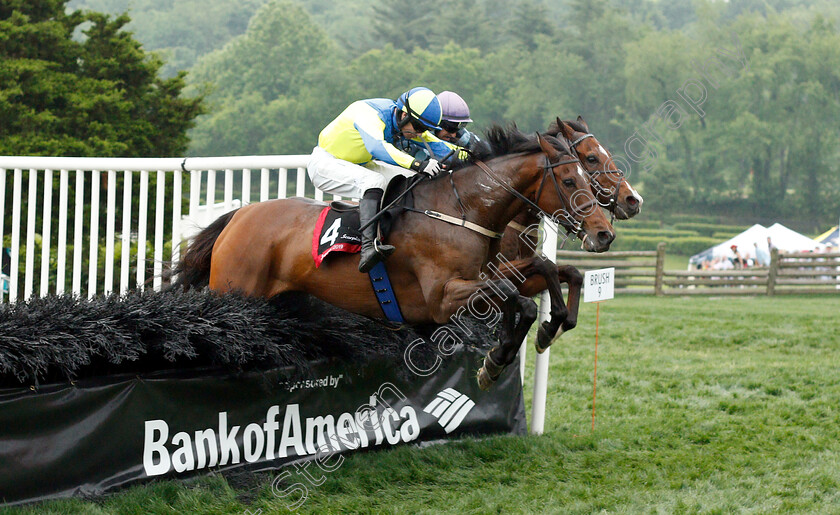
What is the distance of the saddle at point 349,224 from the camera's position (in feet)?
15.6

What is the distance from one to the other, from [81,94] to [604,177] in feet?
29.1

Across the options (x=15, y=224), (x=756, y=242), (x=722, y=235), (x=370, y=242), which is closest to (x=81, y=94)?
(x=15, y=224)

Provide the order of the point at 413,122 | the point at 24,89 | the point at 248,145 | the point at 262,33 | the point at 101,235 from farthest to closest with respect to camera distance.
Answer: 1. the point at 262,33
2. the point at 248,145
3. the point at 24,89
4. the point at 101,235
5. the point at 413,122

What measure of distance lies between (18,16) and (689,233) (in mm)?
43346

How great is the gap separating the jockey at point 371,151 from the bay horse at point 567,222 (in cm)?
72

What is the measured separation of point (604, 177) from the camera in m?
4.59

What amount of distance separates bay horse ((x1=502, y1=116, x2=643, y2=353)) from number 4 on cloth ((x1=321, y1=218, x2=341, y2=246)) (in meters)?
0.99

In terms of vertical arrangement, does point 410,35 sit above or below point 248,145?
above

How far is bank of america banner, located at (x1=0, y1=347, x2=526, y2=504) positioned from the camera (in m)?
3.79

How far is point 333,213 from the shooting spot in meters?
4.95

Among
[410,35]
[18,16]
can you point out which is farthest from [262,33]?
[18,16]

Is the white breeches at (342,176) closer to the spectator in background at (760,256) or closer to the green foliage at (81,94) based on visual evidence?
the green foliage at (81,94)

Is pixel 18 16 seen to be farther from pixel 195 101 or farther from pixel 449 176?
pixel 449 176

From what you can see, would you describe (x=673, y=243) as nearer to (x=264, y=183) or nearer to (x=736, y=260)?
(x=736, y=260)
